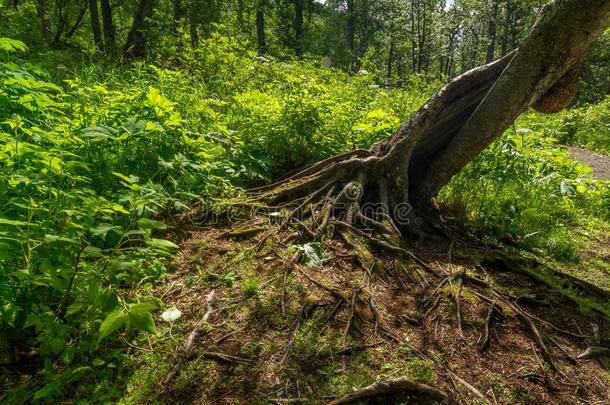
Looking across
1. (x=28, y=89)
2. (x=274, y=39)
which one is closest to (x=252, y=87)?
(x=28, y=89)

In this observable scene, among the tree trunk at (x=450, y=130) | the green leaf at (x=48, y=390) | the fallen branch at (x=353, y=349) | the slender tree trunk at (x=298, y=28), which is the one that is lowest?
the fallen branch at (x=353, y=349)

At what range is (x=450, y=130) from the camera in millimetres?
4523

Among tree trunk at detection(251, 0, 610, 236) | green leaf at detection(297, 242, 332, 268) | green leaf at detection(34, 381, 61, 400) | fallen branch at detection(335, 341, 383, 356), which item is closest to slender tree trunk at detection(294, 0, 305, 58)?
tree trunk at detection(251, 0, 610, 236)

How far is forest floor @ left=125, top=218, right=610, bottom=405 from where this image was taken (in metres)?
1.93

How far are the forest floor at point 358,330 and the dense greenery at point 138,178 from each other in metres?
0.39

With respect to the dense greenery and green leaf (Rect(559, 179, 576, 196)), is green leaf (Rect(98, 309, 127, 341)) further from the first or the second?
green leaf (Rect(559, 179, 576, 196))

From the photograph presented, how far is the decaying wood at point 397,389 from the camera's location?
5.91 ft

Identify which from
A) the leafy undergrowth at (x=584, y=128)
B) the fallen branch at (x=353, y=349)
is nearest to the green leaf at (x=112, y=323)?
the fallen branch at (x=353, y=349)

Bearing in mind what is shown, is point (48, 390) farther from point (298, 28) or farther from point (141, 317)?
point (298, 28)

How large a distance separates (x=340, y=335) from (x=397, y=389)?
1.84ft

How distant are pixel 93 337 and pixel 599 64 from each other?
33.4 meters

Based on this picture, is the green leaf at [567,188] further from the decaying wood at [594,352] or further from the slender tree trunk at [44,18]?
the slender tree trunk at [44,18]

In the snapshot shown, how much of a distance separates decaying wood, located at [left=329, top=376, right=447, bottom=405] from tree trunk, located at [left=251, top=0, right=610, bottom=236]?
2.12m

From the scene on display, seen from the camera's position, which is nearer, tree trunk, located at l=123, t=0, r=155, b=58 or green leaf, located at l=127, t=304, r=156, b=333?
green leaf, located at l=127, t=304, r=156, b=333
